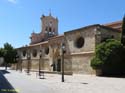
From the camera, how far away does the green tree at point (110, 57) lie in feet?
85.3

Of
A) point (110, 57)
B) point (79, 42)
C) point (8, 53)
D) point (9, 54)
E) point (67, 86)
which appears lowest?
point (67, 86)

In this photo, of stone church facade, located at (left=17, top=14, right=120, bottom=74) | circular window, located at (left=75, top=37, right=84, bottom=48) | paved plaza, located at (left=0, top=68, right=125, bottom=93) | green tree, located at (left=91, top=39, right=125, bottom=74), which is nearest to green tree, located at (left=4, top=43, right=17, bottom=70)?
stone church facade, located at (left=17, top=14, right=120, bottom=74)

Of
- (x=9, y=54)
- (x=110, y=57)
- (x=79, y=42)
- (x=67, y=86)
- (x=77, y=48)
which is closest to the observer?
(x=67, y=86)

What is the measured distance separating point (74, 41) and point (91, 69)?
575 centimetres

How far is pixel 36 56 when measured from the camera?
50.5 m

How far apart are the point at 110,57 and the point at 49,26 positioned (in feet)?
108

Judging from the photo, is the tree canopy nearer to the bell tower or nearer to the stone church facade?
the bell tower

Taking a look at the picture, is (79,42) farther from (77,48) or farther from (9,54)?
(9,54)

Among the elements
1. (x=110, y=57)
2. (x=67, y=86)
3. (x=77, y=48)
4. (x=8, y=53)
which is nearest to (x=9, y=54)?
(x=8, y=53)

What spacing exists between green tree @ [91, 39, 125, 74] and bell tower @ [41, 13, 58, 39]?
30.3 metres

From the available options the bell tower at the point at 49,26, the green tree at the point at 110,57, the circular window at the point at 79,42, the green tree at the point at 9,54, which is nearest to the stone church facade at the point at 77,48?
the circular window at the point at 79,42

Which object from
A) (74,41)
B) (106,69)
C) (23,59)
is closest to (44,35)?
(23,59)

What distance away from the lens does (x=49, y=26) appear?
56.9 m

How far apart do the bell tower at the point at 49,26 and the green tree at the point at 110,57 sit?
99.5ft
